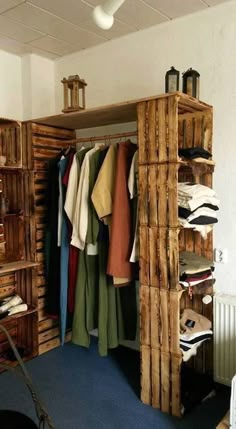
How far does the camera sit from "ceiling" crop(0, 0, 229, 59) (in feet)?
8.03

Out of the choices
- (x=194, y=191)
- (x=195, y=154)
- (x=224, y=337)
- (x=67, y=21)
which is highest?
(x=67, y=21)

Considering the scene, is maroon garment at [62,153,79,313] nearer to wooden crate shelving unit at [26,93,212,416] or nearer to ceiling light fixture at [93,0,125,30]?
wooden crate shelving unit at [26,93,212,416]

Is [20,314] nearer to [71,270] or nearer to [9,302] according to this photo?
[9,302]

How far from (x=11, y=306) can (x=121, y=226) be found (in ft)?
4.05

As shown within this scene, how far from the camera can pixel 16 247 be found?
3.12 meters

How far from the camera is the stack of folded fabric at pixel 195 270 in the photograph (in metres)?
2.22

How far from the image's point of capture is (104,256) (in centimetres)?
266

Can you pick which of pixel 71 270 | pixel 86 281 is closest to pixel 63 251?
pixel 71 270

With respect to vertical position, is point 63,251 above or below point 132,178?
below

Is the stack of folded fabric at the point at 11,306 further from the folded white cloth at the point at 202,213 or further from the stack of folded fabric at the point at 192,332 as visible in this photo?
the folded white cloth at the point at 202,213

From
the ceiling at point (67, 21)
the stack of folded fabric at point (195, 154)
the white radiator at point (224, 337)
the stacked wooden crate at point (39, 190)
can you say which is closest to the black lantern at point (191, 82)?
the stack of folded fabric at point (195, 154)

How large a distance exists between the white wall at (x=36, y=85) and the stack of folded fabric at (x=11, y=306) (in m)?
1.67

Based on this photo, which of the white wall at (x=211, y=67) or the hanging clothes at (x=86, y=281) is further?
the hanging clothes at (x=86, y=281)

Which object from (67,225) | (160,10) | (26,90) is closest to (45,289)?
(67,225)
